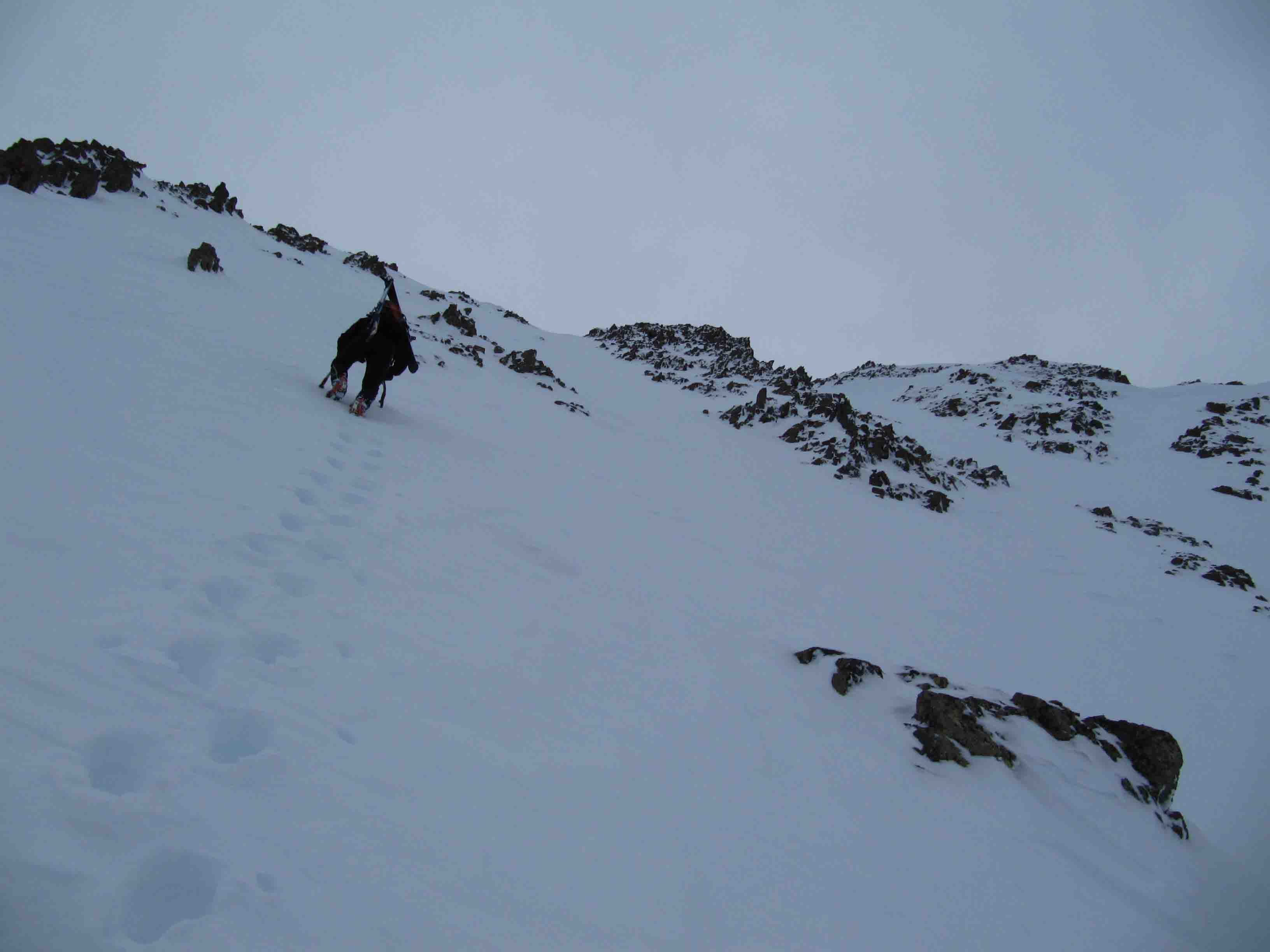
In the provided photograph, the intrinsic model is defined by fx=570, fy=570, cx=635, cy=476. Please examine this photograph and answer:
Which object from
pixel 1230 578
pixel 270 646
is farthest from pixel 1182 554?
pixel 270 646

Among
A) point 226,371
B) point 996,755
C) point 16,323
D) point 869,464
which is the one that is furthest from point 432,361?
point 996,755

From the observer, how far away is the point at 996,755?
14.4 ft

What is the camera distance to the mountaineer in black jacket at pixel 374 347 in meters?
8.43

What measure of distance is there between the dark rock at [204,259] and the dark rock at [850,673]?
551 inches

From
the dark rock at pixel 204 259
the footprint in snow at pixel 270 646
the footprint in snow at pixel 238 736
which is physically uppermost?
the dark rock at pixel 204 259

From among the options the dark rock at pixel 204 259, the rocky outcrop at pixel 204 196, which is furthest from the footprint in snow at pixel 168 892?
the rocky outcrop at pixel 204 196

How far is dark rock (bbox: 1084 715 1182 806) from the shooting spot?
446 cm

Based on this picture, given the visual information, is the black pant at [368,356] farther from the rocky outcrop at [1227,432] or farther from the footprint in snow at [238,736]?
the rocky outcrop at [1227,432]

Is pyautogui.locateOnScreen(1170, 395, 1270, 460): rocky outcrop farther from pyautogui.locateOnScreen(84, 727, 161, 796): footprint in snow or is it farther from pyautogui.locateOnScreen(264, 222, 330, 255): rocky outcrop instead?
Answer: pyautogui.locateOnScreen(264, 222, 330, 255): rocky outcrop

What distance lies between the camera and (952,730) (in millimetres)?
4434

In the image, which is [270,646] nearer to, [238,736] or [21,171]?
[238,736]

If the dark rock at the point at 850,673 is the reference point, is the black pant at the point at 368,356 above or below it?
above

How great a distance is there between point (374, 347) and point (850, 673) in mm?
7847

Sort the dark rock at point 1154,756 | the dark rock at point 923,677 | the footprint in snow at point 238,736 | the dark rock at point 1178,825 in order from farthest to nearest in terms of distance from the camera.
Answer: the dark rock at point 923,677
the dark rock at point 1154,756
the dark rock at point 1178,825
the footprint in snow at point 238,736
